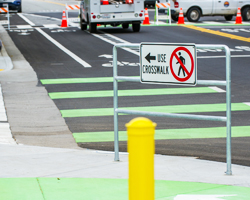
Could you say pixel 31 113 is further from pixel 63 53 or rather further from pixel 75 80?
pixel 63 53

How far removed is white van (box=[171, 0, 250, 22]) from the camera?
3128 centimetres

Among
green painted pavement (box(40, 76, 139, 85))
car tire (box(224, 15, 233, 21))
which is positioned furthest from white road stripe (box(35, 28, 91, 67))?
car tire (box(224, 15, 233, 21))

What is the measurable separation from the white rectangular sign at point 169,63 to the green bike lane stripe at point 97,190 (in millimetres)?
1099

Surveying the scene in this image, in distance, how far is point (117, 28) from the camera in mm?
29594

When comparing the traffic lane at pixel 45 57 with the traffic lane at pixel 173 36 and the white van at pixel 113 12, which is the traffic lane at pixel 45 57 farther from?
the traffic lane at pixel 173 36

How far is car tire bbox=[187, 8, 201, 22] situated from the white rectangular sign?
26470mm

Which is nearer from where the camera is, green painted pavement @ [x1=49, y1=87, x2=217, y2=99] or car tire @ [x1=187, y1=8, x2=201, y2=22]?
green painted pavement @ [x1=49, y1=87, x2=217, y2=99]

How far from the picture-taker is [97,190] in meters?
5.19

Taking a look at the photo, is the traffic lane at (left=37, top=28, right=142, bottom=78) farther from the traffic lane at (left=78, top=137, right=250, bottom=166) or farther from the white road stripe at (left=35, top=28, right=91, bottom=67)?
the traffic lane at (left=78, top=137, right=250, bottom=166)

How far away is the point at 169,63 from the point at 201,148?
1945 millimetres

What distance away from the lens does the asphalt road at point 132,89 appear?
785 cm

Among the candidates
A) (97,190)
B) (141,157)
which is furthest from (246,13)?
(141,157)

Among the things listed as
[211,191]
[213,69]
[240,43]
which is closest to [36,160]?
[211,191]

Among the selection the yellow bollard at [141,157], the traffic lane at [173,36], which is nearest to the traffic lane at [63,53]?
the traffic lane at [173,36]
